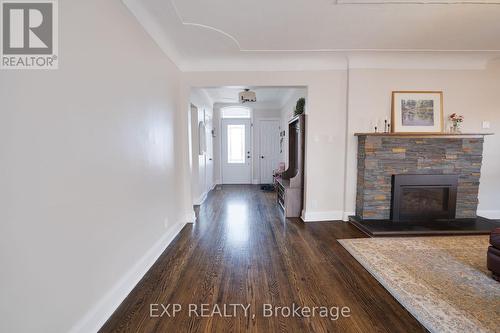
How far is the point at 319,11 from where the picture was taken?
239 cm

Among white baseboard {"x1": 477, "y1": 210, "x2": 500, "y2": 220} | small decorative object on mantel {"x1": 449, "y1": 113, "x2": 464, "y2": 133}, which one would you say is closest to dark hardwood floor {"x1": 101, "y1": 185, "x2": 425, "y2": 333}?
small decorative object on mantel {"x1": 449, "y1": 113, "x2": 464, "y2": 133}

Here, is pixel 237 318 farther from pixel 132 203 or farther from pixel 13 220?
pixel 13 220

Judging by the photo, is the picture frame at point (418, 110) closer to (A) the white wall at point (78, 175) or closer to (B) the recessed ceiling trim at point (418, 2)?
(B) the recessed ceiling trim at point (418, 2)

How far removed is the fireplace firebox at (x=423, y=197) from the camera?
3.52 metres

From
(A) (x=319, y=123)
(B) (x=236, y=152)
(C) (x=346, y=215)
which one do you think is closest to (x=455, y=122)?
(A) (x=319, y=123)

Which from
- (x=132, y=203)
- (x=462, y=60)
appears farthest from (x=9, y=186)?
(x=462, y=60)

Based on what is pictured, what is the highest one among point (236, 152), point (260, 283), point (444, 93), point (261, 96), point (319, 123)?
point (261, 96)

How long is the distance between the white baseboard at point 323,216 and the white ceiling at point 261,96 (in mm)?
2901

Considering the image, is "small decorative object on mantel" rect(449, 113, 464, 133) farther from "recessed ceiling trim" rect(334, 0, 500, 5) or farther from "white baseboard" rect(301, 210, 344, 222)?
"white baseboard" rect(301, 210, 344, 222)

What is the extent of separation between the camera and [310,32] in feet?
9.24

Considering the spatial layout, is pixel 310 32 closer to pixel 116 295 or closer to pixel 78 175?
pixel 78 175

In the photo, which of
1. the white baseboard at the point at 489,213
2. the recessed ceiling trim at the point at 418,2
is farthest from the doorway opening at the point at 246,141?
the recessed ceiling trim at the point at 418,2

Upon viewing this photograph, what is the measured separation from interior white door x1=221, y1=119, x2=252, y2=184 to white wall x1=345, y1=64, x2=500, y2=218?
419 centimetres

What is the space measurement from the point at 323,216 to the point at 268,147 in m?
4.01
